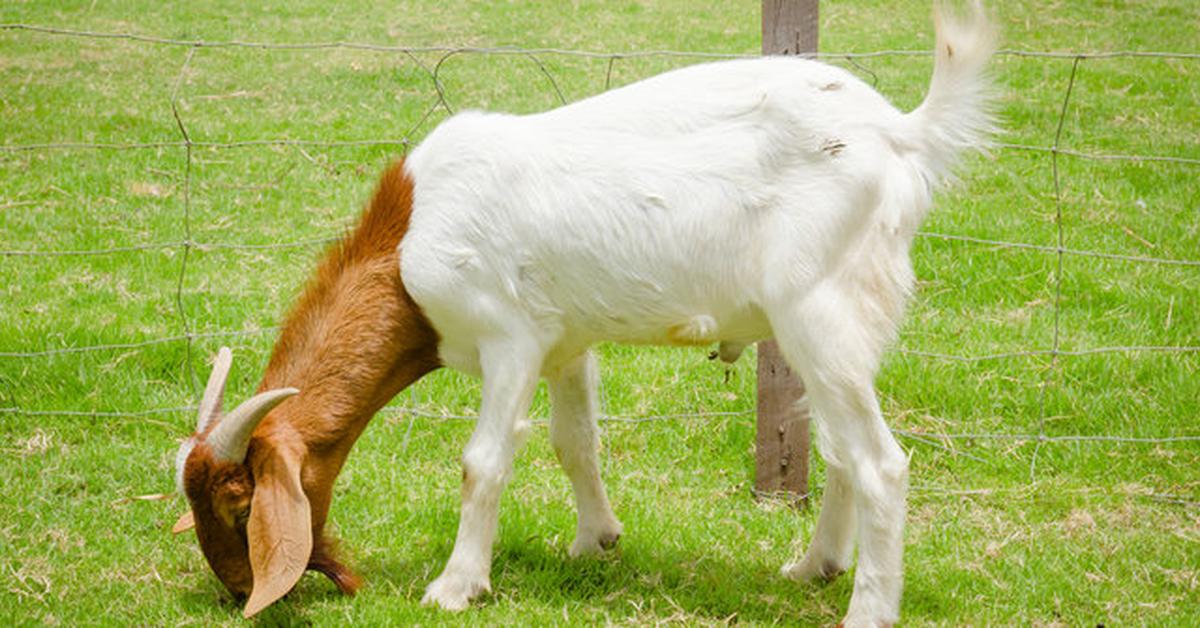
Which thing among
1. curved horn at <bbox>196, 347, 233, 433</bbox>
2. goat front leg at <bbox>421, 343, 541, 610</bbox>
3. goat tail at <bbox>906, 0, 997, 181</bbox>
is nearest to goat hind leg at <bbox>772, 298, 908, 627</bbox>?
goat tail at <bbox>906, 0, 997, 181</bbox>

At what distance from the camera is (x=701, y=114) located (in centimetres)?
434

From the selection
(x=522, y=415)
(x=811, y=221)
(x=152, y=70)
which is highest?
(x=811, y=221)

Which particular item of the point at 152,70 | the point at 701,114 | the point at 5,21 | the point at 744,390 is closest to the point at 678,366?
the point at 744,390

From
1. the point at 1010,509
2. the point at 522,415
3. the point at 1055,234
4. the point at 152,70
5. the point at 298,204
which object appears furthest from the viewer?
the point at 152,70

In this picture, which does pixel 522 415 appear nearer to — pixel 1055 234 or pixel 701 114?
pixel 701 114

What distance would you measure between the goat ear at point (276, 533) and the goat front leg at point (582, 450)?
1026 mm

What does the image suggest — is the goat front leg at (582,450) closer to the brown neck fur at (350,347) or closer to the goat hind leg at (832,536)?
the brown neck fur at (350,347)

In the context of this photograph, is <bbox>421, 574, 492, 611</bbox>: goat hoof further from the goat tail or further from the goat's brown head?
the goat tail

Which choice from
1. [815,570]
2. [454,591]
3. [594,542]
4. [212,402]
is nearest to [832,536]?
[815,570]

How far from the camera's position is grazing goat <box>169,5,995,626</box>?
412cm

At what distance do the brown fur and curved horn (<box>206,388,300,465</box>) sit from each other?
0.13 ft

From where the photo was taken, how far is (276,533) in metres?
4.08

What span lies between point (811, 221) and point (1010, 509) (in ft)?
5.89

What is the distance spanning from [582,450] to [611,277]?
80cm
